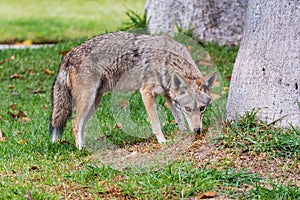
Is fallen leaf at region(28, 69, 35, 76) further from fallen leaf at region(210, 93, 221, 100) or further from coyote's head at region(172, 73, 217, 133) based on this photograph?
coyote's head at region(172, 73, 217, 133)

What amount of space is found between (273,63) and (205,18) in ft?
15.2

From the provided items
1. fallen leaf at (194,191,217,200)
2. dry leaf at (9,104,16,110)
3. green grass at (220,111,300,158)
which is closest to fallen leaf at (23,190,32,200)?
fallen leaf at (194,191,217,200)

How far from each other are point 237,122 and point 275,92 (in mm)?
430

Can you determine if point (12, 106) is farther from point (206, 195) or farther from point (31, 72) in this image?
point (206, 195)

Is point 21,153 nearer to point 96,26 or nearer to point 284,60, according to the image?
point 284,60

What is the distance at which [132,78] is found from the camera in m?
5.88

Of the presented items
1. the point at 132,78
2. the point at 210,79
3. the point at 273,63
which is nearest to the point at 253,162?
the point at 210,79

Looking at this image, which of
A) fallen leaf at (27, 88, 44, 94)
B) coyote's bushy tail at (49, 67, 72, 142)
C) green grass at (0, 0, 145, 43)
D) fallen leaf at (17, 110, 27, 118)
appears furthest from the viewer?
green grass at (0, 0, 145, 43)

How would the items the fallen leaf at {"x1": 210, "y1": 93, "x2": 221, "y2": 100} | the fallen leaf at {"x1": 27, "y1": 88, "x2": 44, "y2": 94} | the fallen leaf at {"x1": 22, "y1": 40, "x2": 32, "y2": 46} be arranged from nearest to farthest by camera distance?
1. the fallen leaf at {"x1": 210, "y1": 93, "x2": 221, "y2": 100}
2. the fallen leaf at {"x1": 27, "y1": 88, "x2": 44, "y2": 94}
3. the fallen leaf at {"x1": 22, "y1": 40, "x2": 32, "y2": 46}

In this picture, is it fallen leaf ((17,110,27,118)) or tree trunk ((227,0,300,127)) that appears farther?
fallen leaf ((17,110,27,118))

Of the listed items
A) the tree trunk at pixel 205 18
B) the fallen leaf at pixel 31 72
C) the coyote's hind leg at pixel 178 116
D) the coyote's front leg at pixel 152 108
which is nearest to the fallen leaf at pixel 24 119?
the coyote's front leg at pixel 152 108

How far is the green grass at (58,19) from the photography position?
44.1 feet

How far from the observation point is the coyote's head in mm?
5527

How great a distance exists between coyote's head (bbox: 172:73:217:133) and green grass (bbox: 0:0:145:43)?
6877mm
